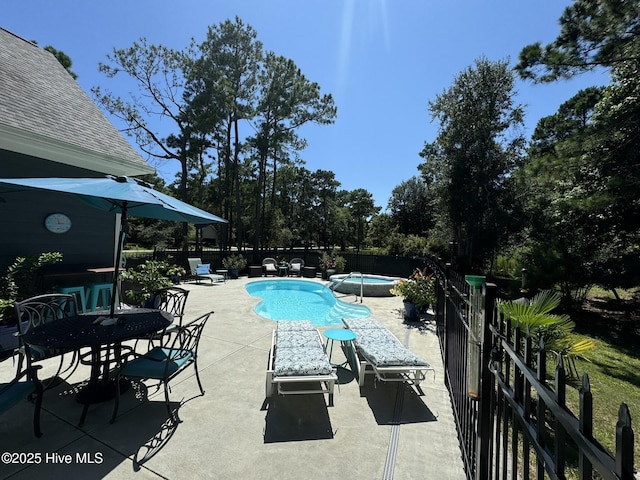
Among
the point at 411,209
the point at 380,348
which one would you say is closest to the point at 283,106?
the point at 380,348

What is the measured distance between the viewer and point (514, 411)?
135 cm

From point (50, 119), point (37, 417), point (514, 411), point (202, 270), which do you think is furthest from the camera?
point (202, 270)

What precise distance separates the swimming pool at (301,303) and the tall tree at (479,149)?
29.2 ft

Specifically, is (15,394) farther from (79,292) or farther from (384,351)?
(79,292)

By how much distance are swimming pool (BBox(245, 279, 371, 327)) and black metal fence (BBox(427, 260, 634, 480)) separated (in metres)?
4.57

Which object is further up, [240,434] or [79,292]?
[79,292]

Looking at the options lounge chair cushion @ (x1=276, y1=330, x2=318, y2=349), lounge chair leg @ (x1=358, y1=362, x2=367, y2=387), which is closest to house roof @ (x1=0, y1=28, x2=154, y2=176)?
lounge chair cushion @ (x1=276, y1=330, x2=318, y2=349)

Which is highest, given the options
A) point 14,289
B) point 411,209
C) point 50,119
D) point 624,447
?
point 411,209

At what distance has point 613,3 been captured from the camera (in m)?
6.01

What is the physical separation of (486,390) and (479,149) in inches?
639

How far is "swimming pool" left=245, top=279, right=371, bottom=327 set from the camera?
8.14 meters

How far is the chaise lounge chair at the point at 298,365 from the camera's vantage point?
3.04m

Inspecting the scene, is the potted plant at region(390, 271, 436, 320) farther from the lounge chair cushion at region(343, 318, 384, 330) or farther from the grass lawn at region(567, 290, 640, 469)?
the grass lawn at region(567, 290, 640, 469)

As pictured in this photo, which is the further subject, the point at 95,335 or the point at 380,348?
the point at 380,348
